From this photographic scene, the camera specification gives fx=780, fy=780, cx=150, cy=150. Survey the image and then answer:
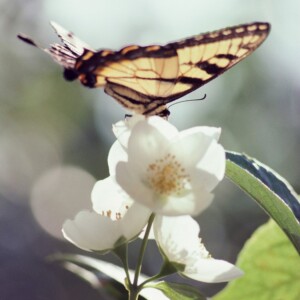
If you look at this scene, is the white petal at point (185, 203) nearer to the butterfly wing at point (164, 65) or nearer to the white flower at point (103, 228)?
the white flower at point (103, 228)

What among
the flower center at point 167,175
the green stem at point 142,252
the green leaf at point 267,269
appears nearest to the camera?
the green stem at point 142,252

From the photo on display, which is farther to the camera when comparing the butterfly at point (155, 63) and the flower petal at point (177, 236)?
the butterfly at point (155, 63)

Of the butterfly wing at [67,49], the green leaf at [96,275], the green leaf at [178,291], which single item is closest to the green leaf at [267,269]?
the green leaf at [96,275]

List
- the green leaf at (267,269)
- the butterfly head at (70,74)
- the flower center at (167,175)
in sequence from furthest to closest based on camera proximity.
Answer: the green leaf at (267,269)
the butterfly head at (70,74)
the flower center at (167,175)

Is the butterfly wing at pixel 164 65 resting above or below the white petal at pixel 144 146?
above

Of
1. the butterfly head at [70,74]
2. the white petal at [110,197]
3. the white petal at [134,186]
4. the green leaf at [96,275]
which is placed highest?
the butterfly head at [70,74]

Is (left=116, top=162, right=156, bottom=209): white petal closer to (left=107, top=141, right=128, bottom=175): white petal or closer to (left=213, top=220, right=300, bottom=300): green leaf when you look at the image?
(left=107, top=141, right=128, bottom=175): white petal

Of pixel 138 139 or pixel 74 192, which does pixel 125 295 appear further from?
pixel 74 192

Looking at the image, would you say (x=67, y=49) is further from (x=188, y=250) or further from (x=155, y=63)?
(x=188, y=250)

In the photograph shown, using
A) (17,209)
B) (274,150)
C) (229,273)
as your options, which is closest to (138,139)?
(229,273)
